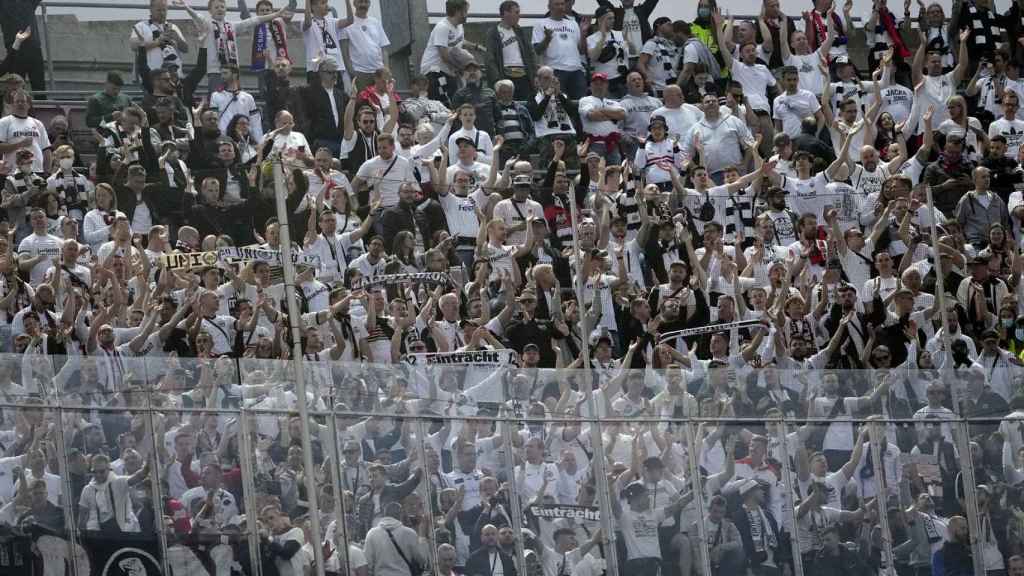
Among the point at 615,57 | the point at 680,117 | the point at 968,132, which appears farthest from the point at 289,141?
the point at 968,132

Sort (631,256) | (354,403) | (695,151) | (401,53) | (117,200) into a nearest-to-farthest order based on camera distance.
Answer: (354,403) < (117,200) < (631,256) < (695,151) < (401,53)

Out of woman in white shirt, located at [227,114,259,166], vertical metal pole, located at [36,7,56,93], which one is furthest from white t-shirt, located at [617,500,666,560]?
vertical metal pole, located at [36,7,56,93]

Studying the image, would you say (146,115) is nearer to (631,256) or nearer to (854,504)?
(631,256)

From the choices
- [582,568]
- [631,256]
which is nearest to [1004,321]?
[631,256]

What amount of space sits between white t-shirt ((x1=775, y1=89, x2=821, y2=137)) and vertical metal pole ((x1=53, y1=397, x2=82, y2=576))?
1268cm

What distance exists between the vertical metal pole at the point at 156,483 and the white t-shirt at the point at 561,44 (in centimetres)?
1145

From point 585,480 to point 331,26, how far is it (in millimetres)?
10537

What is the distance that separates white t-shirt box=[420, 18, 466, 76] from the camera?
27.3m

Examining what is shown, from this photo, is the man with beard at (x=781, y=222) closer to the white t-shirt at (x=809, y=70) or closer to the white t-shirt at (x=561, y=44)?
the white t-shirt at (x=561, y=44)

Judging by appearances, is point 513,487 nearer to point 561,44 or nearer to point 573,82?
point 573,82

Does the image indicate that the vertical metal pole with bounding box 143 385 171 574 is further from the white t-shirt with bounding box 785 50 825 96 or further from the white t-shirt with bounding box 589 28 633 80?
the white t-shirt with bounding box 785 50 825 96

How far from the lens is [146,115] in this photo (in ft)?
77.2

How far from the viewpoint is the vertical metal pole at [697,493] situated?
57.7ft

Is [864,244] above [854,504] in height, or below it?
above
